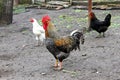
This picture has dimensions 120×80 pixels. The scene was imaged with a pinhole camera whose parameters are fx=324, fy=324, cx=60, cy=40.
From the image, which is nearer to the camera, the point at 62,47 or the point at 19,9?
the point at 62,47

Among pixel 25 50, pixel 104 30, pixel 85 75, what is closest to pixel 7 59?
pixel 25 50

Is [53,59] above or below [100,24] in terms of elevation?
below

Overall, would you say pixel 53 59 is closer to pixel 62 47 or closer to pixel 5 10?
pixel 62 47

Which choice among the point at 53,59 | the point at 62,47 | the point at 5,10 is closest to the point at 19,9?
the point at 5,10

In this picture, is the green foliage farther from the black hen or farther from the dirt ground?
the black hen

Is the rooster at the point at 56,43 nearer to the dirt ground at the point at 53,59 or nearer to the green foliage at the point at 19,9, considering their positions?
the dirt ground at the point at 53,59

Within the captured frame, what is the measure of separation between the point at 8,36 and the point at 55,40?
4615 mm

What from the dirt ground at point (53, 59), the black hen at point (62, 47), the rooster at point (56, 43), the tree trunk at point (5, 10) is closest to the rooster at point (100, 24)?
the dirt ground at point (53, 59)

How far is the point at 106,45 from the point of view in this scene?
8.98m

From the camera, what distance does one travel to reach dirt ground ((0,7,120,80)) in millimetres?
6539

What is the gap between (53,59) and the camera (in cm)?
773

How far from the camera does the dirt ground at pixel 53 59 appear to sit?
6.54 m

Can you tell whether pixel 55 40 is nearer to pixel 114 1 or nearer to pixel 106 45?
pixel 106 45

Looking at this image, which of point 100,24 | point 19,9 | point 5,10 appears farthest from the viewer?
point 19,9
